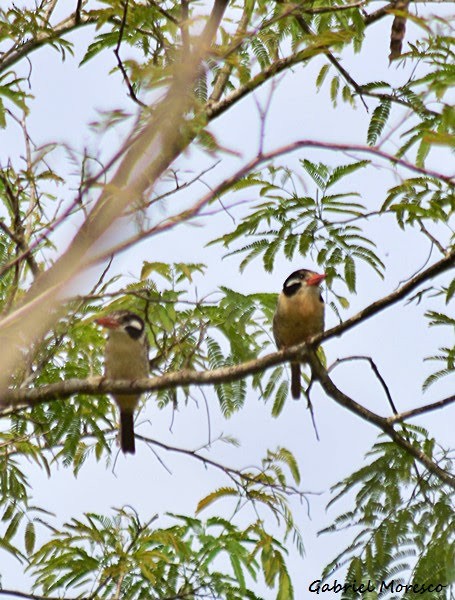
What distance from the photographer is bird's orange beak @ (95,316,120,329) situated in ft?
19.3

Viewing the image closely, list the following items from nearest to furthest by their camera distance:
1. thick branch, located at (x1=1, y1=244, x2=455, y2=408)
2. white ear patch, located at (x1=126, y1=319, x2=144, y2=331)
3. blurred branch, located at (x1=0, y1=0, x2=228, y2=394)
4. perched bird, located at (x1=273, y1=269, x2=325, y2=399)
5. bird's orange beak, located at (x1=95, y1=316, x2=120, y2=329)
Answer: blurred branch, located at (x1=0, y1=0, x2=228, y2=394) < thick branch, located at (x1=1, y1=244, x2=455, y2=408) < bird's orange beak, located at (x1=95, y1=316, x2=120, y2=329) < white ear patch, located at (x1=126, y1=319, x2=144, y2=331) < perched bird, located at (x1=273, y1=269, x2=325, y2=399)

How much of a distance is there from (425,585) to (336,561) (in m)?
0.52

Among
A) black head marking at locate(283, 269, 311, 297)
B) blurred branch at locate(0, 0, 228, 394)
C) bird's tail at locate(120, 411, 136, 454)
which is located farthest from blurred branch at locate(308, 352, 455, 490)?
blurred branch at locate(0, 0, 228, 394)

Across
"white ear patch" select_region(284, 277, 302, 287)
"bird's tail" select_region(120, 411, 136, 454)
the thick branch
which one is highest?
"white ear patch" select_region(284, 277, 302, 287)

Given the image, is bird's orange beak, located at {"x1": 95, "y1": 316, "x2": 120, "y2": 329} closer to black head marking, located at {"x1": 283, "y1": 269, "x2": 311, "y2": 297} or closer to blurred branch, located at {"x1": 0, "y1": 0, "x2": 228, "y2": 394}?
black head marking, located at {"x1": 283, "y1": 269, "x2": 311, "y2": 297}

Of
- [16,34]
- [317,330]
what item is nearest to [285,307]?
[317,330]

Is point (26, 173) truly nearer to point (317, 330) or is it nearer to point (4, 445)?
point (4, 445)

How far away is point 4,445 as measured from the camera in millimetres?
5273

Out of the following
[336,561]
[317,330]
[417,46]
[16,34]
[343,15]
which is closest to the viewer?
[336,561]

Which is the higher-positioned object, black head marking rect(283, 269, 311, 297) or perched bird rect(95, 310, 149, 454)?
black head marking rect(283, 269, 311, 297)

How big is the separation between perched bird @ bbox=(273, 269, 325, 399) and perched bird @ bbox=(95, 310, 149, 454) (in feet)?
2.97

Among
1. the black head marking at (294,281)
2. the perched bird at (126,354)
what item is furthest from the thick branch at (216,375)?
the black head marking at (294,281)

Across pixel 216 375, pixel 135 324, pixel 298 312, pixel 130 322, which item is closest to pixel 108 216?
pixel 216 375

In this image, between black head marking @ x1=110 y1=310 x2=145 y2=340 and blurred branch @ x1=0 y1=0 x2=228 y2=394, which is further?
black head marking @ x1=110 y1=310 x2=145 y2=340
